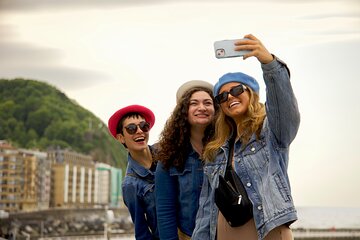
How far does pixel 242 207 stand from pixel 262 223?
2.7 inches

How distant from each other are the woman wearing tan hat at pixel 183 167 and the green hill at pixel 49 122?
149 feet

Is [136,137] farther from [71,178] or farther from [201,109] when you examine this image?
[71,178]

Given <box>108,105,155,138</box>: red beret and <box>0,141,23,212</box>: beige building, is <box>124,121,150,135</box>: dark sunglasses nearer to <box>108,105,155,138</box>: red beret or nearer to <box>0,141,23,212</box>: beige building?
<box>108,105,155,138</box>: red beret

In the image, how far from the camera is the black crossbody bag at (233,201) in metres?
1.88

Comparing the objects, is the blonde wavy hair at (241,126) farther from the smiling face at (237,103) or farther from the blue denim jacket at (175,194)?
the blue denim jacket at (175,194)

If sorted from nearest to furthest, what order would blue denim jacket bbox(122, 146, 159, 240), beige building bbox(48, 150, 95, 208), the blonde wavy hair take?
the blonde wavy hair < blue denim jacket bbox(122, 146, 159, 240) < beige building bbox(48, 150, 95, 208)

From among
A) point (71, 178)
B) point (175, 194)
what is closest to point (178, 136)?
point (175, 194)

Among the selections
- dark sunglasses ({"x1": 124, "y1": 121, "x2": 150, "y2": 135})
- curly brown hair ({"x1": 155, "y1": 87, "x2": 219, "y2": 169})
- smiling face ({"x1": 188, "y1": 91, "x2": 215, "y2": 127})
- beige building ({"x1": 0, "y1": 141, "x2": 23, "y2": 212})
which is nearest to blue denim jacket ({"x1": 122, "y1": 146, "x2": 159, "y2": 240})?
dark sunglasses ({"x1": 124, "y1": 121, "x2": 150, "y2": 135})

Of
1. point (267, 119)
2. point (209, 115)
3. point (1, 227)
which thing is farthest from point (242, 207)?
point (1, 227)

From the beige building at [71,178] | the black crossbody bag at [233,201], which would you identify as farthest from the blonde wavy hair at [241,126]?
the beige building at [71,178]

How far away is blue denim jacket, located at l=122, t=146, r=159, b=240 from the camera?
98.3 inches

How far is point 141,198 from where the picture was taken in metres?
2.50

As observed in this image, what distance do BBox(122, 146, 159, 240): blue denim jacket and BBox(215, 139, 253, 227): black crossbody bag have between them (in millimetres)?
614

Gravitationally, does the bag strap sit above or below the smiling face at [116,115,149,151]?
below
